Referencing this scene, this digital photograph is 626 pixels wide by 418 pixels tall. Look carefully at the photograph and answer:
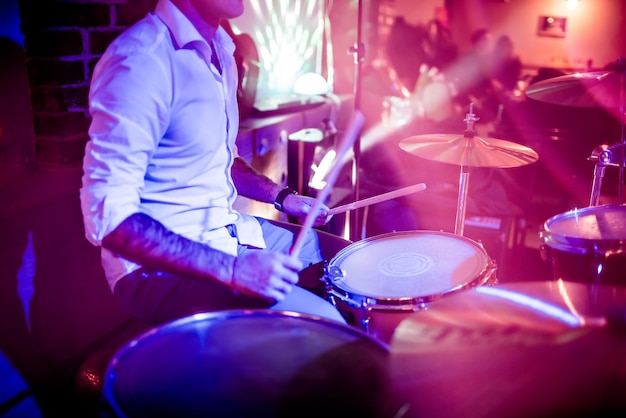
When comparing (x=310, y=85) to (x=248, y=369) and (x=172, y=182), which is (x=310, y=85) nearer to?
(x=172, y=182)

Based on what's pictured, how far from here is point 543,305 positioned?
952 millimetres

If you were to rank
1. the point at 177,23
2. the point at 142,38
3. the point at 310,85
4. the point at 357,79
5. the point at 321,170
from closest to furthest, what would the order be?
the point at 142,38 < the point at 177,23 < the point at 357,79 < the point at 321,170 < the point at 310,85

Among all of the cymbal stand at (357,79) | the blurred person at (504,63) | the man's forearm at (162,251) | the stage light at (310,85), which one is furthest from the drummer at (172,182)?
the blurred person at (504,63)

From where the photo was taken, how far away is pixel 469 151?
6.46 feet

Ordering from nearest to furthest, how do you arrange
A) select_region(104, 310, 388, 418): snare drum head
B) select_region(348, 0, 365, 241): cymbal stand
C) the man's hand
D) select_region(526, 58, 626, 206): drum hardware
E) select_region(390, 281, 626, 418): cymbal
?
select_region(390, 281, 626, 418): cymbal → select_region(104, 310, 388, 418): snare drum head → the man's hand → select_region(526, 58, 626, 206): drum hardware → select_region(348, 0, 365, 241): cymbal stand

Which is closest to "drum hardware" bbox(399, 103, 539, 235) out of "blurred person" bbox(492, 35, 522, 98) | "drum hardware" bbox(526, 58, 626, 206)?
"drum hardware" bbox(526, 58, 626, 206)

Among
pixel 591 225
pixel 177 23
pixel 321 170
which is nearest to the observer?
pixel 177 23

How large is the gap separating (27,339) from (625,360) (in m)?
1.57

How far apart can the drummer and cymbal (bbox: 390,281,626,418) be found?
0.49m

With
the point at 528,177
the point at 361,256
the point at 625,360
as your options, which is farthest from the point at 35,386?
the point at 528,177

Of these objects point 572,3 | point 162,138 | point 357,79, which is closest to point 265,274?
point 162,138

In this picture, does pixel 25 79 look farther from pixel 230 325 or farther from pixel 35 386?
pixel 230 325

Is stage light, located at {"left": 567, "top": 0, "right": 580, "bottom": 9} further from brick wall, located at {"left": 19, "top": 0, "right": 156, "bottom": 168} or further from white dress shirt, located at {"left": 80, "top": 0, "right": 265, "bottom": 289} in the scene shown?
brick wall, located at {"left": 19, "top": 0, "right": 156, "bottom": 168}

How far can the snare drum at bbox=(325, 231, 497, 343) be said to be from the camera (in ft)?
4.66
